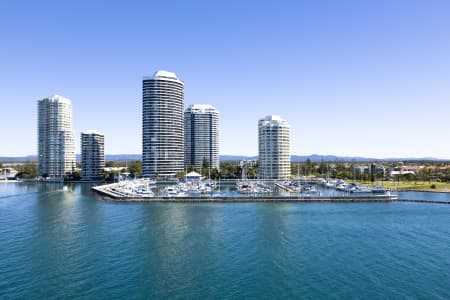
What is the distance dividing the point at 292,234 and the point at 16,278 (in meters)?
36.0

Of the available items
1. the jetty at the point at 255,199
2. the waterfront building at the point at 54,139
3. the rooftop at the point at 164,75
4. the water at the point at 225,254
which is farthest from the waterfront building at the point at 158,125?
the water at the point at 225,254

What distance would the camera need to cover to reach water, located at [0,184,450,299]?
102ft

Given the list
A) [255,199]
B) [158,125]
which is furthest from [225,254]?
[158,125]

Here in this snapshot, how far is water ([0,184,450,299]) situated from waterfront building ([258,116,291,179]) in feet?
291

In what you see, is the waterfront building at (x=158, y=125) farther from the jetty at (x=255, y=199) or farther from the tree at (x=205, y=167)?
the jetty at (x=255, y=199)

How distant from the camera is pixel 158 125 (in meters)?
158

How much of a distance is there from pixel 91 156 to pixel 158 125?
1603 inches

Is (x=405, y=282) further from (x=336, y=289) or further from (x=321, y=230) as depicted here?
(x=321, y=230)

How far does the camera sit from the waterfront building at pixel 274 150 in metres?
160

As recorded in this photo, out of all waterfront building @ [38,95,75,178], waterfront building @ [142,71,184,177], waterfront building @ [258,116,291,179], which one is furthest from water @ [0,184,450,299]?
waterfront building @ [38,95,75,178]

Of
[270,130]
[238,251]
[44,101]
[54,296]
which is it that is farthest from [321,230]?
[44,101]

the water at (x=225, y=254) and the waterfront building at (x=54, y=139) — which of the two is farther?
the waterfront building at (x=54, y=139)

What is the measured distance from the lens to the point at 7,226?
56.3m

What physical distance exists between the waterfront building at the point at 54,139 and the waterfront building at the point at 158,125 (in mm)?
53927
